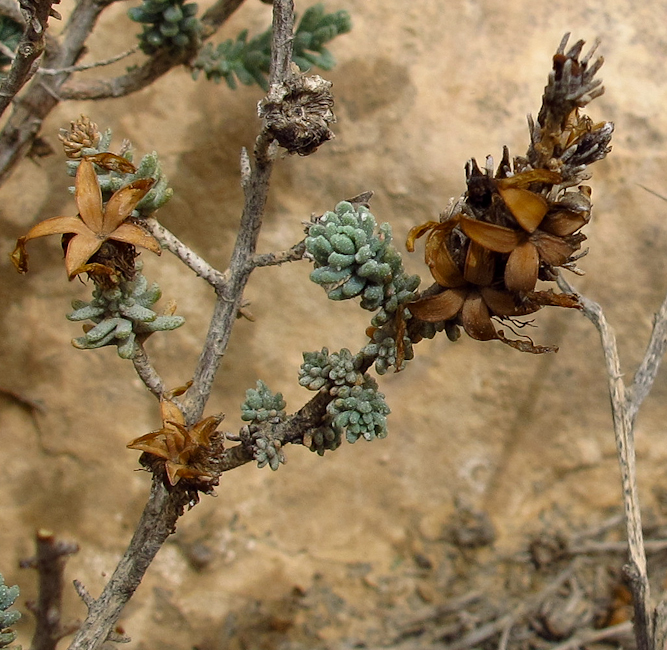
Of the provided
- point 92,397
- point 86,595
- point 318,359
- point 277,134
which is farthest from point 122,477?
point 277,134

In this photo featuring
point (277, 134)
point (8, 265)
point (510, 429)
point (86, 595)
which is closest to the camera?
point (277, 134)

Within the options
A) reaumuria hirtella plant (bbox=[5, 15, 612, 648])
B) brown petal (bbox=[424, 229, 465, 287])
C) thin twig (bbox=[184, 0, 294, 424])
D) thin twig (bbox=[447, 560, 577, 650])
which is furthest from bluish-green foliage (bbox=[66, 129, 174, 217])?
thin twig (bbox=[447, 560, 577, 650])

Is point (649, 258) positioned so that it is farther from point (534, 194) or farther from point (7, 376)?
point (7, 376)

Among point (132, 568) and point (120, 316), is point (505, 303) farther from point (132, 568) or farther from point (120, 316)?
point (132, 568)

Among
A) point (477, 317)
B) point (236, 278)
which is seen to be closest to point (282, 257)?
point (236, 278)

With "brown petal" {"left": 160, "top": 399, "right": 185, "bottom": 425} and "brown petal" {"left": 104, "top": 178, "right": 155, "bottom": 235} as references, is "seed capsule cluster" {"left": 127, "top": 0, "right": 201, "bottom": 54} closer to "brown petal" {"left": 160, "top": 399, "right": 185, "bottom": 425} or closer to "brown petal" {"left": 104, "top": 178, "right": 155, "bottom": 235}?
"brown petal" {"left": 104, "top": 178, "right": 155, "bottom": 235}

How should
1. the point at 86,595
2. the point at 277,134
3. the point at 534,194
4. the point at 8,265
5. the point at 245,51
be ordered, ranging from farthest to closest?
the point at 8,265 → the point at 245,51 → the point at 86,595 → the point at 277,134 → the point at 534,194
